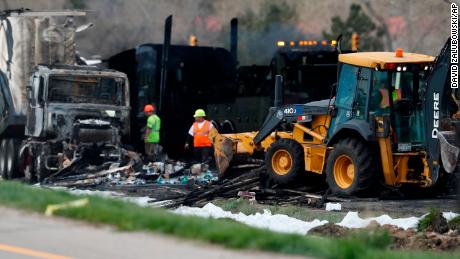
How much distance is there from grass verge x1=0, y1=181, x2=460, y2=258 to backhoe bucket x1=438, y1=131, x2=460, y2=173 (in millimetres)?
5995

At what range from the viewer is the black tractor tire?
27.5 metres

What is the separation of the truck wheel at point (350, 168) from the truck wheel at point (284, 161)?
0.97 m

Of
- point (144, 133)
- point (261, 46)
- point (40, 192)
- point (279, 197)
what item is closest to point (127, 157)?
point (144, 133)

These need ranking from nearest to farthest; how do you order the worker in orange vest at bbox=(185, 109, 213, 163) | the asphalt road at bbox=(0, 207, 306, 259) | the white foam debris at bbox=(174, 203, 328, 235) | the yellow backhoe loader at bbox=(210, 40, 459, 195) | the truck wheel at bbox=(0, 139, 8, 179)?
the asphalt road at bbox=(0, 207, 306, 259), the white foam debris at bbox=(174, 203, 328, 235), the yellow backhoe loader at bbox=(210, 40, 459, 195), the worker in orange vest at bbox=(185, 109, 213, 163), the truck wheel at bbox=(0, 139, 8, 179)

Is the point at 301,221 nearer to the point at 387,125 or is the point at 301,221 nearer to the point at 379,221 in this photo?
the point at 379,221

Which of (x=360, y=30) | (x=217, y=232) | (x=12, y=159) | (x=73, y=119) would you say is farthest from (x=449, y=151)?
(x=360, y=30)

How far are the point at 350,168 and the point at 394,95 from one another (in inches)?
58.3

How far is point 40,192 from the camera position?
15.3 metres

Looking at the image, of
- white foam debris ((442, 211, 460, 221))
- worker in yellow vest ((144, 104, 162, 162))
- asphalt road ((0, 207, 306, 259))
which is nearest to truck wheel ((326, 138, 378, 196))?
→ white foam debris ((442, 211, 460, 221))

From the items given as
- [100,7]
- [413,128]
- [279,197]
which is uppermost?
[100,7]

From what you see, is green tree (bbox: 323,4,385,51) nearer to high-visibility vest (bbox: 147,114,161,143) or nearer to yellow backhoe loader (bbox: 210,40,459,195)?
high-visibility vest (bbox: 147,114,161,143)

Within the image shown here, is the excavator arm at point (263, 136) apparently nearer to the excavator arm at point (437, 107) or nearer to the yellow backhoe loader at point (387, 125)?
the yellow backhoe loader at point (387, 125)

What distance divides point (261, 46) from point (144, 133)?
32.2ft

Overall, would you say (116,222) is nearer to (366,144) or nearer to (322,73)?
(366,144)
